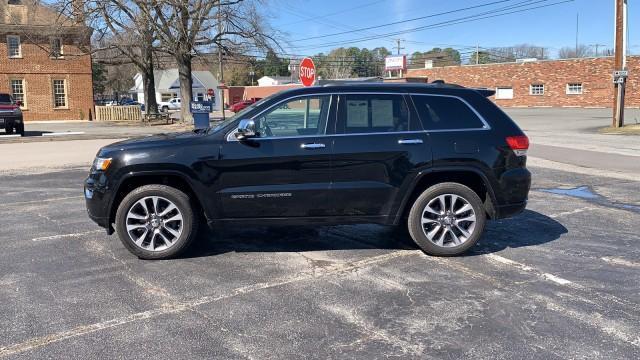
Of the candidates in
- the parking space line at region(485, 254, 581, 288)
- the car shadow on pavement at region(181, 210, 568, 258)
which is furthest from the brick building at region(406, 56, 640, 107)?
the parking space line at region(485, 254, 581, 288)

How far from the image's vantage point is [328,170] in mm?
5590

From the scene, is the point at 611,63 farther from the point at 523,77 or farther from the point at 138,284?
the point at 138,284

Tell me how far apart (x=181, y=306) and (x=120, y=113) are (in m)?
38.6

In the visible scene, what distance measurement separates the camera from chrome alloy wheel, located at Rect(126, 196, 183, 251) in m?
5.62

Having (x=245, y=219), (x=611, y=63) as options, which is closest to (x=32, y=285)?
(x=245, y=219)

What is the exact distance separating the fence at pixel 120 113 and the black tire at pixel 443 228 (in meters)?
36.7

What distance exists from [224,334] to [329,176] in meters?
2.13

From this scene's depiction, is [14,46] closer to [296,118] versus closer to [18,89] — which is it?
[18,89]

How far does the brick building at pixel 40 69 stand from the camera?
128 feet

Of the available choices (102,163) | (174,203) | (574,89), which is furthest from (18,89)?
(574,89)

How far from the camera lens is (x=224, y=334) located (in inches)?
157

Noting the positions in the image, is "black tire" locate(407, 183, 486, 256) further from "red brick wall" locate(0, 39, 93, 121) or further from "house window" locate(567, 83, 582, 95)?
"house window" locate(567, 83, 582, 95)

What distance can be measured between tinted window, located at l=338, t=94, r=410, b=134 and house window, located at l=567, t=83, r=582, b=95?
167ft

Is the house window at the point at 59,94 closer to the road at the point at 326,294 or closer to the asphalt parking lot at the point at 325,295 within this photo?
the road at the point at 326,294
